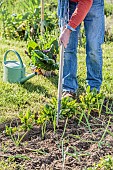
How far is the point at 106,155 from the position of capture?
3.66m

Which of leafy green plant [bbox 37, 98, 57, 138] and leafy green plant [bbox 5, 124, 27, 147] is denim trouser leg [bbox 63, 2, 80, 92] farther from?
leafy green plant [bbox 5, 124, 27, 147]

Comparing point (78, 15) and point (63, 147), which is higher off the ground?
point (78, 15)

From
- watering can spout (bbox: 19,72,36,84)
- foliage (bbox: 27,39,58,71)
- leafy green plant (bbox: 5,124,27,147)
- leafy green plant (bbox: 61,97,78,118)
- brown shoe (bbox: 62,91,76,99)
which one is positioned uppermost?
foliage (bbox: 27,39,58,71)

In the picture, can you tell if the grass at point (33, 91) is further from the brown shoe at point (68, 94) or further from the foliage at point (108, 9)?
the foliage at point (108, 9)

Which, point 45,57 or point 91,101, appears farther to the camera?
point 45,57

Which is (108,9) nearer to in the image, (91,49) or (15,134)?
(91,49)

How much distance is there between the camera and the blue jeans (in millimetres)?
4220

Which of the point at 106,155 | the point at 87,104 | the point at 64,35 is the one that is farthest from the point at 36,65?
the point at 106,155

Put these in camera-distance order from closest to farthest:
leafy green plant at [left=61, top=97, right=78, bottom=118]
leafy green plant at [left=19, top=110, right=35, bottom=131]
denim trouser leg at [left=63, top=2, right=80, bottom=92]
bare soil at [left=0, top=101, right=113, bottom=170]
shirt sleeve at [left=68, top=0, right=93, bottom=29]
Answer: bare soil at [left=0, top=101, right=113, bottom=170] → shirt sleeve at [left=68, top=0, right=93, bottom=29] → leafy green plant at [left=19, top=110, right=35, bottom=131] → leafy green plant at [left=61, top=97, right=78, bottom=118] → denim trouser leg at [left=63, top=2, right=80, bottom=92]

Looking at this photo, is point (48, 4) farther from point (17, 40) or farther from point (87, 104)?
point (87, 104)

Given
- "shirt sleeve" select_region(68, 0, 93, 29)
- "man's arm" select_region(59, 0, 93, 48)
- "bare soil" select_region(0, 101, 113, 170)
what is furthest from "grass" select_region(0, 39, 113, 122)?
"shirt sleeve" select_region(68, 0, 93, 29)

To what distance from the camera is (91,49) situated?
4.40 m

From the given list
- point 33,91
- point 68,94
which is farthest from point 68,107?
point 33,91

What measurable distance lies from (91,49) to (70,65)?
0.26m
